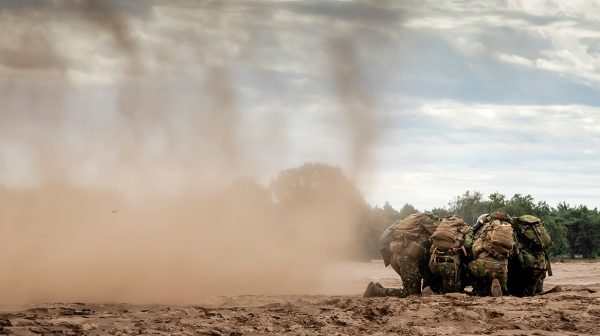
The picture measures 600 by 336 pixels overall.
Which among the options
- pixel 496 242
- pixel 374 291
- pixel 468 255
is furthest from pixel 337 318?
pixel 468 255

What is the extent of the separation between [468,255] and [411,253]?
1400 millimetres

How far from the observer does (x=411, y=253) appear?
19688 mm

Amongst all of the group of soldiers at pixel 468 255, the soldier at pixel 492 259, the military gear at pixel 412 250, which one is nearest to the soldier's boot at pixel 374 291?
the group of soldiers at pixel 468 255

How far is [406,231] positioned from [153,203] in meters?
10.6

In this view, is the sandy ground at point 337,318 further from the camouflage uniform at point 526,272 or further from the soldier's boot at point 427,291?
the camouflage uniform at point 526,272

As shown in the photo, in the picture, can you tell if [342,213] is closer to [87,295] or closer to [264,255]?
[264,255]

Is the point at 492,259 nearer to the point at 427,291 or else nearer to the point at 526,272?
the point at 526,272

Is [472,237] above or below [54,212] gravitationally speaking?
below

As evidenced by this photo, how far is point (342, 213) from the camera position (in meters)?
34.0

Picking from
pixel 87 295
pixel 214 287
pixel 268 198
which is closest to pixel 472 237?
pixel 214 287

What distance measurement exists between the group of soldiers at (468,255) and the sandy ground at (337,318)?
1251 mm

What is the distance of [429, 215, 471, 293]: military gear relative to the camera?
62.6 ft

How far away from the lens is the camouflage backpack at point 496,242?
18.6 meters

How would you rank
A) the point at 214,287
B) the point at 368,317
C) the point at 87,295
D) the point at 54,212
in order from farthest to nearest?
the point at 54,212, the point at 214,287, the point at 87,295, the point at 368,317
